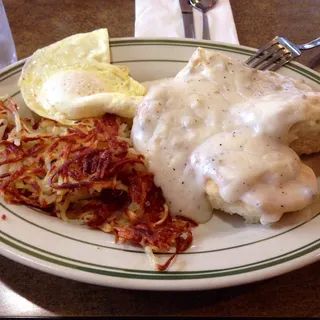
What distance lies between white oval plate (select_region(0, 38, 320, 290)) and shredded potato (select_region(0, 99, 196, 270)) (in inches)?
2.2

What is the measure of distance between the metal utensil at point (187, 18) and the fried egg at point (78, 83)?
1.35 ft

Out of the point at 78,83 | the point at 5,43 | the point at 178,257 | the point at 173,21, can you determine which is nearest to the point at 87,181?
the point at 178,257

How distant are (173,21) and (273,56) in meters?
0.54

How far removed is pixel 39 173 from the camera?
54.0 inches

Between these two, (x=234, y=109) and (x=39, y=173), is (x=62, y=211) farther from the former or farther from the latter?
(x=234, y=109)

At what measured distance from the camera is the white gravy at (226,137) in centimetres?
125

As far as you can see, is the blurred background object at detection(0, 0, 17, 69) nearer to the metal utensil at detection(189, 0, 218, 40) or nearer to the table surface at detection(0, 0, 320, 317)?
the metal utensil at detection(189, 0, 218, 40)

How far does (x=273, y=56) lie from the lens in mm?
1847

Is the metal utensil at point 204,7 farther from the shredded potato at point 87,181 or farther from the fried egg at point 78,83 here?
the shredded potato at point 87,181

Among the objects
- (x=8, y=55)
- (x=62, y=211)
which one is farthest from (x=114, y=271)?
(x=8, y=55)

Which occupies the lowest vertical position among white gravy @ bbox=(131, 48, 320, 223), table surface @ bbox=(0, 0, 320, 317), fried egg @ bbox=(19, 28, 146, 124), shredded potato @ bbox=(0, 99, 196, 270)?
table surface @ bbox=(0, 0, 320, 317)

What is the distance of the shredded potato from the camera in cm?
129

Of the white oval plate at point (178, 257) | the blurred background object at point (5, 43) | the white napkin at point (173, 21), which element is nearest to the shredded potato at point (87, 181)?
the white oval plate at point (178, 257)

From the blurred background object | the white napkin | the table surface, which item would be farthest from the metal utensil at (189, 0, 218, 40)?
the table surface
